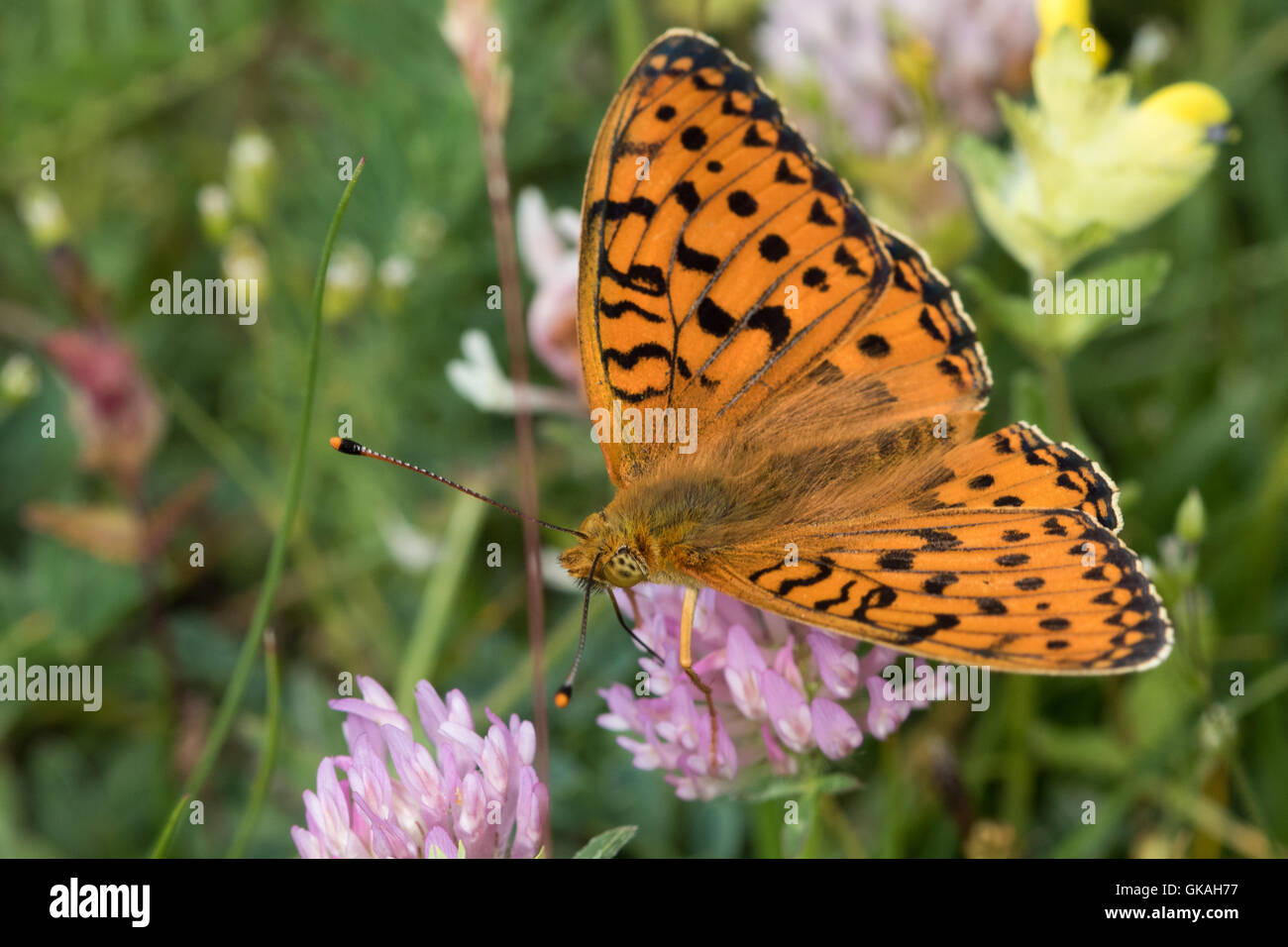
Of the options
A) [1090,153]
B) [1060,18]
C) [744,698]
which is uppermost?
[1060,18]

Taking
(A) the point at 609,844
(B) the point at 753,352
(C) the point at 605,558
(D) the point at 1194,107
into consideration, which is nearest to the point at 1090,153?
(D) the point at 1194,107

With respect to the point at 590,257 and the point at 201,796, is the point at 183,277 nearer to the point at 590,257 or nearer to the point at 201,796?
the point at 201,796

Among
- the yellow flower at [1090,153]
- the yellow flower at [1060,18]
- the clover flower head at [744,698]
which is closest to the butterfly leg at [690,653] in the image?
the clover flower head at [744,698]

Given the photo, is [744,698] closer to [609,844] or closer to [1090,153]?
[609,844]

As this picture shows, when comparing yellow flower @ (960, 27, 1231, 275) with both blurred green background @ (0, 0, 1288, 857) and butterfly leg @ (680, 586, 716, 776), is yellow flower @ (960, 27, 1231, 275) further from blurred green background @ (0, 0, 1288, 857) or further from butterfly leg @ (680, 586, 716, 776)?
butterfly leg @ (680, 586, 716, 776)
